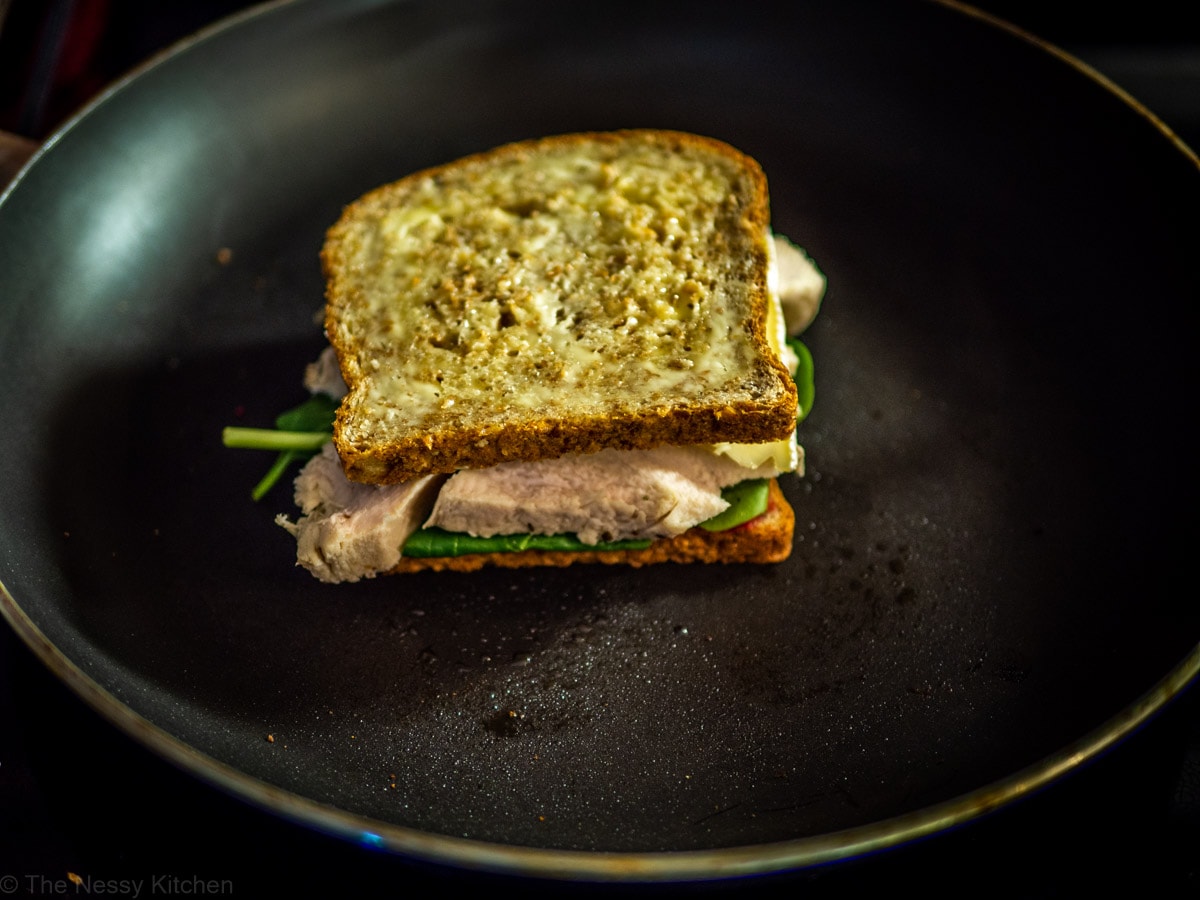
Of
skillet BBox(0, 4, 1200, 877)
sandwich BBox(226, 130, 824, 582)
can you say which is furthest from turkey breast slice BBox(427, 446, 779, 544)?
skillet BBox(0, 4, 1200, 877)

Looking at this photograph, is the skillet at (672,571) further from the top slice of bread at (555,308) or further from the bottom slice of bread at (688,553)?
the top slice of bread at (555,308)

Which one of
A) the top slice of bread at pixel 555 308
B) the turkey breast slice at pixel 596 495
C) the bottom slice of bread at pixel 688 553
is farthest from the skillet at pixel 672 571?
the top slice of bread at pixel 555 308

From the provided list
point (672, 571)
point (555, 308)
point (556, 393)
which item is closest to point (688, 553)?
point (672, 571)

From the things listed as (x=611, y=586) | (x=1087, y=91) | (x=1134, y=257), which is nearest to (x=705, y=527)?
(x=611, y=586)

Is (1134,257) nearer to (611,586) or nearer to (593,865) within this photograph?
(611,586)

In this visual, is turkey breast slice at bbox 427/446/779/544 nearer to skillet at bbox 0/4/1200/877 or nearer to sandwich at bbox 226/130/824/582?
sandwich at bbox 226/130/824/582

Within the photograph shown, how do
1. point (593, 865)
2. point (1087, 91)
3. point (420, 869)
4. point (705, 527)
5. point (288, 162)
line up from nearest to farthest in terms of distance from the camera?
point (593, 865) → point (420, 869) → point (705, 527) → point (1087, 91) → point (288, 162)
